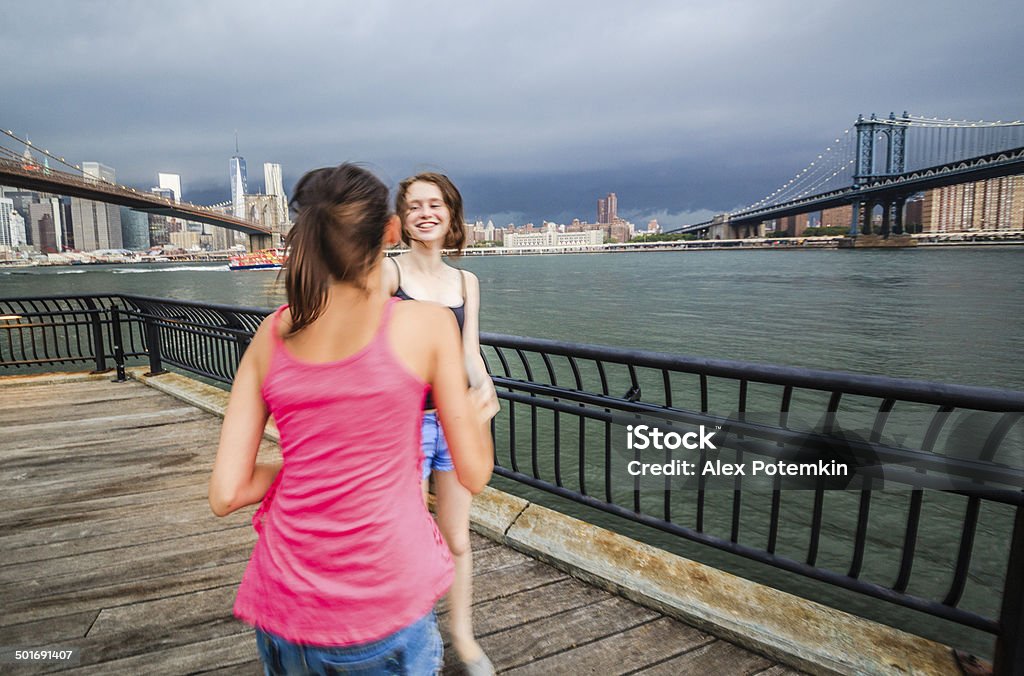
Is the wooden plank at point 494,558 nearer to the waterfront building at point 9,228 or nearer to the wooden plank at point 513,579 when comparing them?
the wooden plank at point 513,579

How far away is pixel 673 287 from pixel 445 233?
157 ft

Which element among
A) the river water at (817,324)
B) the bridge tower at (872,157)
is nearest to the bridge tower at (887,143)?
the bridge tower at (872,157)

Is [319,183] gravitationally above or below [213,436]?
above

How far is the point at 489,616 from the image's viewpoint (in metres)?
2.40

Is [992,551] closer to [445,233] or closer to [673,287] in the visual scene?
[445,233]

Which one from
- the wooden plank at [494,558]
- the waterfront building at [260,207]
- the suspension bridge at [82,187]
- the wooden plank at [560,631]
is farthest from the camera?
the waterfront building at [260,207]

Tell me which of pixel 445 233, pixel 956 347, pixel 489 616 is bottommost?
pixel 956 347

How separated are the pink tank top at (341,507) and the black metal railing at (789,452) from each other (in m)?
1.63

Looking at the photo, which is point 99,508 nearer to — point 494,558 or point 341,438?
point 494,558

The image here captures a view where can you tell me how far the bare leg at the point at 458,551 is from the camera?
206 centimetres

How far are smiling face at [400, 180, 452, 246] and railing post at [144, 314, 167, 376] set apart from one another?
590 centimetres

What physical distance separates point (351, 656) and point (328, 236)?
695mm

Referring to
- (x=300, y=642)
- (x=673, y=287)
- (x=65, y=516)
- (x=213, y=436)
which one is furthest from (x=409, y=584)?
(x=673, y=287)

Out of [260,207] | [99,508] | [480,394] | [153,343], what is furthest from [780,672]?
[260,207]
